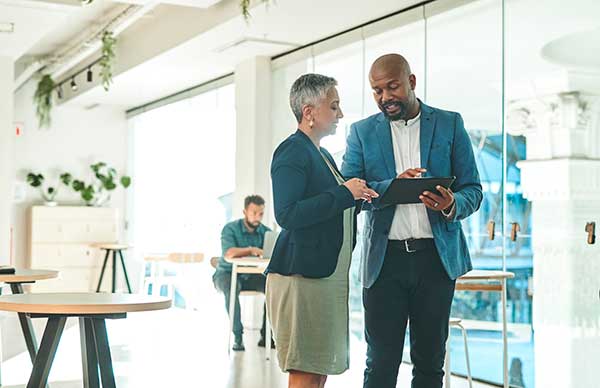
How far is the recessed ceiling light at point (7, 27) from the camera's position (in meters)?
8.02

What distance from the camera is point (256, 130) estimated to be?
29.3 feet

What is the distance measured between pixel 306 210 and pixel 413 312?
0.54 meters

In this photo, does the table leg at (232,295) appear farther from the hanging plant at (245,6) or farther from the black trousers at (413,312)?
the black trousers at (413,312)

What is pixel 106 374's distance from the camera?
338 centimetres

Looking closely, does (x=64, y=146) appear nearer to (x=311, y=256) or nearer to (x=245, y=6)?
(x=245, y=6)

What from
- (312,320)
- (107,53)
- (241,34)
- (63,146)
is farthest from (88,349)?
(63,146)

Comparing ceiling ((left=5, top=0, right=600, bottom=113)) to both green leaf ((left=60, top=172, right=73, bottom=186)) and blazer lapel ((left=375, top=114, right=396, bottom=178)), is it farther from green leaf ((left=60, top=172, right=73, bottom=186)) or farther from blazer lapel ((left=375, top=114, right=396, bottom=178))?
blazer lapel ((left=375, top=114, right=396, bottom=178))

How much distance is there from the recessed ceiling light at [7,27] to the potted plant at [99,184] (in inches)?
186

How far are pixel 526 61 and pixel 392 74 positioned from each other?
277 centimetres

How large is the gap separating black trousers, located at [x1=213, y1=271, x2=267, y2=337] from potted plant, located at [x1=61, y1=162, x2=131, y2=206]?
5.70m

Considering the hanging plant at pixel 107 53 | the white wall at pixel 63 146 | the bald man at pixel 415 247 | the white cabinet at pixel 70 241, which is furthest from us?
the white wall at pixel 63 146

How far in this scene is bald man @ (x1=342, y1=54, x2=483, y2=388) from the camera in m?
3.06

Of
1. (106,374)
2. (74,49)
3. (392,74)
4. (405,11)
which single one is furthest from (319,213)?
(74,49)

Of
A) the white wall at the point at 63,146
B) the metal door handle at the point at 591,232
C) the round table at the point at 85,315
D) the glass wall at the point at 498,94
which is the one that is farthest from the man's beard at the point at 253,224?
the white wall at the point at 63,146
